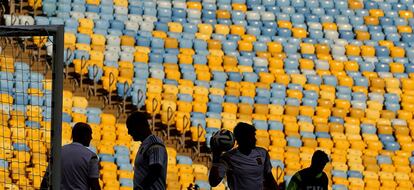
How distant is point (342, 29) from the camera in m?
24.2

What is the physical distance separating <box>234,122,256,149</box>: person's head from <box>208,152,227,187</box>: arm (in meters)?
0.23

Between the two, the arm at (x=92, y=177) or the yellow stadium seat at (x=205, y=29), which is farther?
the yellow stadium seat at (x=205, y=29)

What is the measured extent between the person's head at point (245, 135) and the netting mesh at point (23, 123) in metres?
3.20

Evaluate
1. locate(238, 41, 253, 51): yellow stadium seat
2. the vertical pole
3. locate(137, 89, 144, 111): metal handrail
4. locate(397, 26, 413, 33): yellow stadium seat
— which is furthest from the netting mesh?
locate(397, 26, 413, 33): yellow stadium seat

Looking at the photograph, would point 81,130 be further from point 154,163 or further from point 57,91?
point 154,163

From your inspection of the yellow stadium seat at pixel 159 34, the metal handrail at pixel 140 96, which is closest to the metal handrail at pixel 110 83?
the metal handrail at pixel 140 96

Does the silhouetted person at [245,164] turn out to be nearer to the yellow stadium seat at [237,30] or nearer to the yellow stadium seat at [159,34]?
the yellow stadium seat at [159,34]

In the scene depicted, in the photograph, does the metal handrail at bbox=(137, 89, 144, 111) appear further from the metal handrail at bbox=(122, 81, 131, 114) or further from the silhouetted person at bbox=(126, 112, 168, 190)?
the silhouetted person at bbox=(126, 112, 168, 190)

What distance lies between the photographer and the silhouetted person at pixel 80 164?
31.5 feet

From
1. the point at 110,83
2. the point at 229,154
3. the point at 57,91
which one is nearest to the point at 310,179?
the point at 229,154

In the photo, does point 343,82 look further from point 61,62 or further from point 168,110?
point 61,62

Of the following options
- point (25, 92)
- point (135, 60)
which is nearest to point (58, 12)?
point (135, 60)

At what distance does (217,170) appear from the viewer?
9.73 m

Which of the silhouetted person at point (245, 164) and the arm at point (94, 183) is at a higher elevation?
the silhouetted person at point (245, 164)
